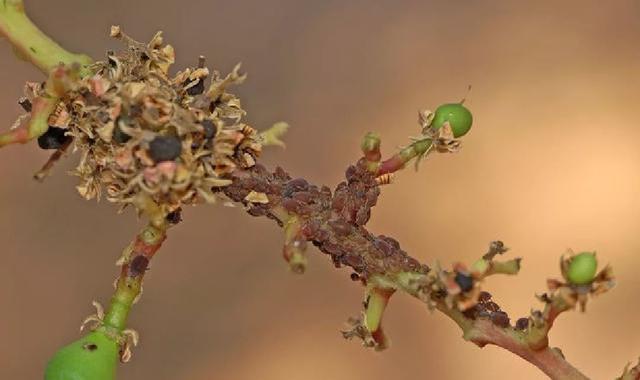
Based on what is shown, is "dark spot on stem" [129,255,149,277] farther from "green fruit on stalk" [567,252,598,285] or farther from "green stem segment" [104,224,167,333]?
"green fruit on stalk" [567,252,598,285]

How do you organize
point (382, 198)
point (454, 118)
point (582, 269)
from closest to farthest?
point (582, 269) → point (454, 118) → point (382, 198)

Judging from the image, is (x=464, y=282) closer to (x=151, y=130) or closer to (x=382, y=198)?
(x=151, y=130)

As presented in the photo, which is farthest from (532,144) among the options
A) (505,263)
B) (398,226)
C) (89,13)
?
(505,263)

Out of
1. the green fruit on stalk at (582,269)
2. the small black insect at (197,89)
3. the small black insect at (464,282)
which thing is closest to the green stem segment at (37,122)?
the small black insect at (197,89)

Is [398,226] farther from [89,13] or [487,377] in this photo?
[89,13]

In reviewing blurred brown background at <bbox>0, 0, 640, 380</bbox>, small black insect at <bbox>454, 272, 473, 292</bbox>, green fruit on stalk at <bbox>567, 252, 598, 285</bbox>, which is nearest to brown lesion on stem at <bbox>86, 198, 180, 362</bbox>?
small black insect at <bbox>454, 272, 473, 292</bbox>

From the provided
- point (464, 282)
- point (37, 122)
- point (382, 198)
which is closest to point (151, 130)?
point (37, 122)
